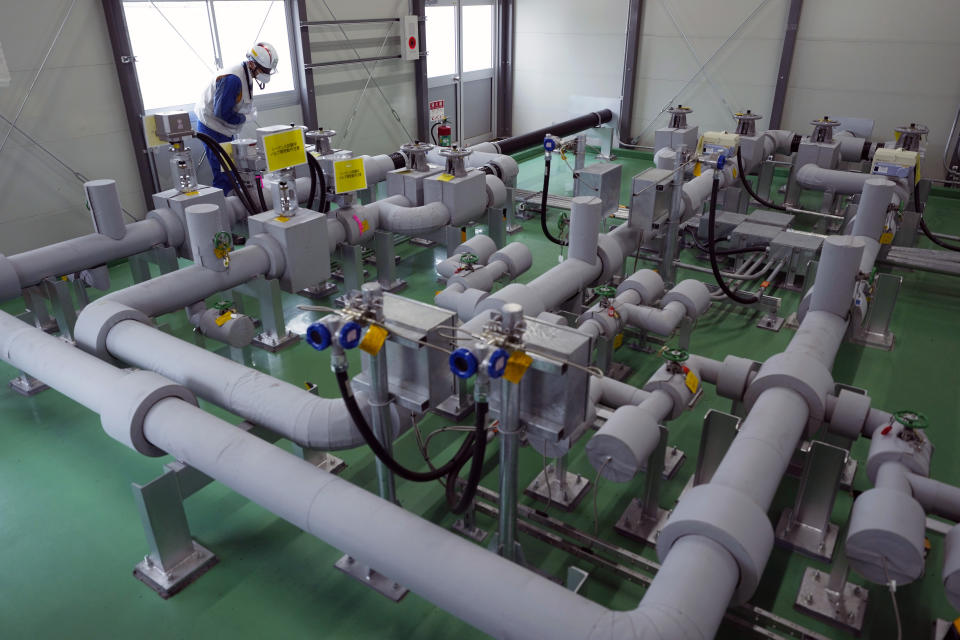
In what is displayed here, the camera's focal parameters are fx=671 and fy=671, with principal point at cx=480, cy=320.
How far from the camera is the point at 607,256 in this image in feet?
13.5

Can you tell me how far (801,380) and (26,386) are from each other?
4.29m

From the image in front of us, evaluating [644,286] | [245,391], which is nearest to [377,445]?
[245,391]

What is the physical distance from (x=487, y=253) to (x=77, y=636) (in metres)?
3.03

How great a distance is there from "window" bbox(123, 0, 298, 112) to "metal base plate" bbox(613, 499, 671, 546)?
5142 millimetres

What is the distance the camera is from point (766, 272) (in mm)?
5559

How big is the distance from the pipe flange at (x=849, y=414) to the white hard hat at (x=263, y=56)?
200 inches

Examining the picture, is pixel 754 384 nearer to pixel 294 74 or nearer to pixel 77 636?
pixel 77 636

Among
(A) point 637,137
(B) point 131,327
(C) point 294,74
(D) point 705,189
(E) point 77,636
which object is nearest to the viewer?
(E) point 77,636

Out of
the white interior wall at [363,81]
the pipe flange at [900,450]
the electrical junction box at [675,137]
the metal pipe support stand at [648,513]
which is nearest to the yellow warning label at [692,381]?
the metal pipe support stand at [648,513]

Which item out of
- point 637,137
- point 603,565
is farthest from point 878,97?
point 603,565

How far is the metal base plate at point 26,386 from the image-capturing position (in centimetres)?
407

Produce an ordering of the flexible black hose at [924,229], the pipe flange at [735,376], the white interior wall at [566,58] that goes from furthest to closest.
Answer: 1. the white interior wall at [566,58]
2. the flexible black hose at [924,229]
3. the pipe flange at [735,376]

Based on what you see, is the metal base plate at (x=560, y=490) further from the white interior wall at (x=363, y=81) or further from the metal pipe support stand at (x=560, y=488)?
the white interior wall at (x=363, y=81)

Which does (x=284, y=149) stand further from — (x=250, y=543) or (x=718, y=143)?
(x=718, y=143)
